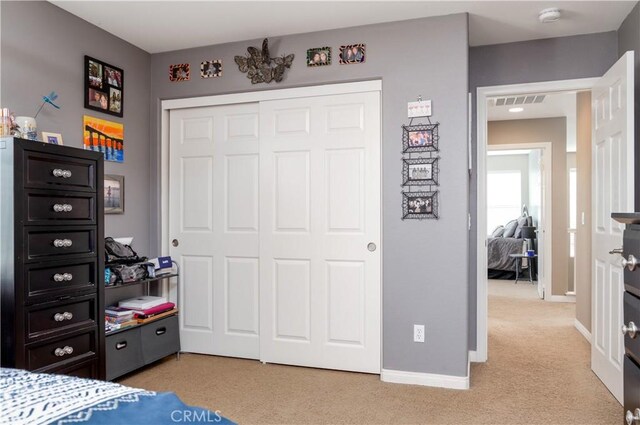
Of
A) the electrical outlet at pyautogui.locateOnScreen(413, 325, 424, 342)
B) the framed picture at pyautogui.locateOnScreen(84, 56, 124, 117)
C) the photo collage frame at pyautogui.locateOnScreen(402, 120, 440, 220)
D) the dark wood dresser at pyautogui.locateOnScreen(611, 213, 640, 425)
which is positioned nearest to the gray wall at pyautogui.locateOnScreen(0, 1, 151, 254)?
the framed picture at pyautogui.locateOnScreen(84, 56, 124, 117)

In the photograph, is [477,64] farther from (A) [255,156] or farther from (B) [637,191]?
(A) [255,156]

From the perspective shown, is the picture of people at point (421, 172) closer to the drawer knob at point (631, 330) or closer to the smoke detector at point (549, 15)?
the smoke detector at point (549, 15)

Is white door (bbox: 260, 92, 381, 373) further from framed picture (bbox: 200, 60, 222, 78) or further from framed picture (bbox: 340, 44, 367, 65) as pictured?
framed picture (bbox: 200, 60, 222, 78)

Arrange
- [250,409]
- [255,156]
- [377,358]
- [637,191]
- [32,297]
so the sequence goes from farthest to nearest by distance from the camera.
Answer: [255,156]
[377,358]
[637,191]
[250,409]
[32,297]

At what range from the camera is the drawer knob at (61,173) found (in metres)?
2.29

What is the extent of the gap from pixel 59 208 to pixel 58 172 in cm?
18

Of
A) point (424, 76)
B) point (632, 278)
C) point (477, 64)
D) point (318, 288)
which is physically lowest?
point (318, 288)

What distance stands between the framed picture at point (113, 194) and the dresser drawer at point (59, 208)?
76cm

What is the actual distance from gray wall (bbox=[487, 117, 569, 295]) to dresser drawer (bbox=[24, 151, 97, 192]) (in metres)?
5.29

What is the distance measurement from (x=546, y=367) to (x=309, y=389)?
1.79m

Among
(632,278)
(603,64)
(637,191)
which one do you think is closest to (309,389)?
(632,278)

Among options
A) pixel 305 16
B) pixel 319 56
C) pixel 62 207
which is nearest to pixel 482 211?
pixel 319 56

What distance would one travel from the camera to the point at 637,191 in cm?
289

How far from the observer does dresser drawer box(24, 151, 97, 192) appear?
2170 mm
